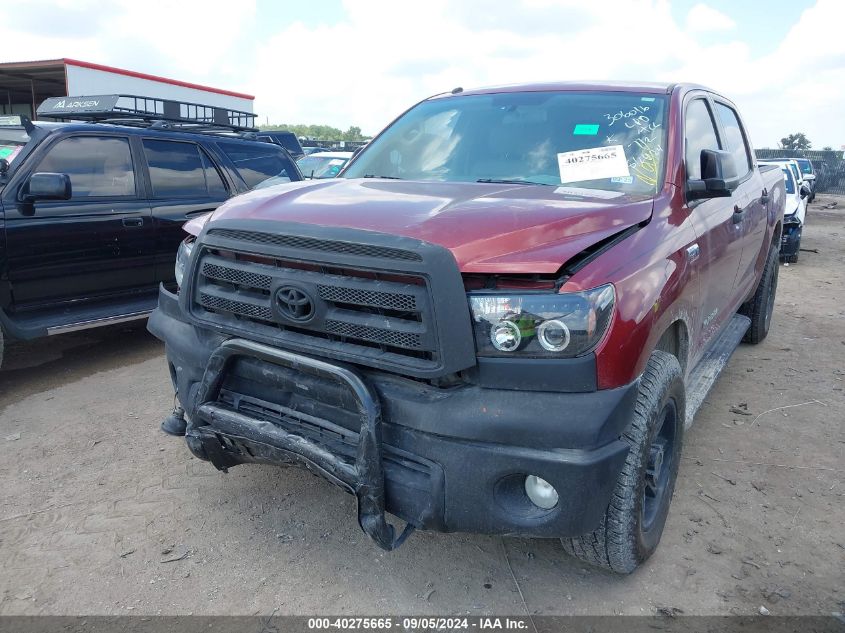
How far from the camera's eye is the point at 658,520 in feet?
9.53

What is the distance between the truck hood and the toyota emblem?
0.89 ft

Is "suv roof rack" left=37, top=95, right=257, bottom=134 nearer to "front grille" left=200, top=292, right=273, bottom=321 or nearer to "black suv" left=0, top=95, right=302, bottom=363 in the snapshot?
"black suv" left=0, top=95, right=302, bottom=363

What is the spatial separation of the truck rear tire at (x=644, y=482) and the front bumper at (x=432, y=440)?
182 millimetres

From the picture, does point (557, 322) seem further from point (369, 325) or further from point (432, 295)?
point (369, 325)

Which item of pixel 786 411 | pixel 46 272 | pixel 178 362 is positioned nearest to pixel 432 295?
pixel 178 362

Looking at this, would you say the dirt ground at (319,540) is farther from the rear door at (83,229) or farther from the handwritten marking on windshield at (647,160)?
the handwritten marking on windshield at (647,160)

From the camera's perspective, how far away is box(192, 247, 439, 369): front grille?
2.29 m

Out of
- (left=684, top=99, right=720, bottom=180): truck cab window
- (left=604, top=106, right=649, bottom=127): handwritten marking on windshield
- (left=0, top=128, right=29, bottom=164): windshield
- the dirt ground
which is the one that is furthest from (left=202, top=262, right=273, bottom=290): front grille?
(left=0, top=128, right=29, bottom=164): windshield

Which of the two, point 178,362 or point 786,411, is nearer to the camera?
point 178,362

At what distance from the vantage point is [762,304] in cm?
592

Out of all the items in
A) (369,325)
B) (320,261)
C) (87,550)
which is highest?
(320,261)

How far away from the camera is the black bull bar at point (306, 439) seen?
92.6 inches

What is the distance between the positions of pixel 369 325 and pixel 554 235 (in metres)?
0.71

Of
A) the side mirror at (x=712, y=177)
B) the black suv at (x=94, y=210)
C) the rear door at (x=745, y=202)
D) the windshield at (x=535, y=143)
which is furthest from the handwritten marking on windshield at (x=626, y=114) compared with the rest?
the black suv at (x=94, y=210)
